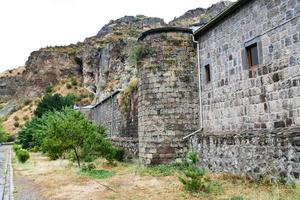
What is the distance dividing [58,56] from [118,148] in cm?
5505

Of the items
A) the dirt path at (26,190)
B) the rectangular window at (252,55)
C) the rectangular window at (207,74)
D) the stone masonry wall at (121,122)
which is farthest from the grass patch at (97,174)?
the rectangular window at (252,55)

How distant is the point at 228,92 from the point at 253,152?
269 centimetres

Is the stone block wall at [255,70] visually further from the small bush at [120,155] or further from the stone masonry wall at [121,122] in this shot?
the small bush at [120,155]

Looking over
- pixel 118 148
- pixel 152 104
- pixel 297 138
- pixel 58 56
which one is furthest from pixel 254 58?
pixel 58 56

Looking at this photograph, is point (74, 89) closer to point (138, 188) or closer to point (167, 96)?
point (167, 96)

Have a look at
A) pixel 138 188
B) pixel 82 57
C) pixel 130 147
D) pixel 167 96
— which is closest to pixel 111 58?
pixel 82 57

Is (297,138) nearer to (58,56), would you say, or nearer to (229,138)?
(229,138)

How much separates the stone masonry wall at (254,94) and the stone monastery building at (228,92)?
26 mm

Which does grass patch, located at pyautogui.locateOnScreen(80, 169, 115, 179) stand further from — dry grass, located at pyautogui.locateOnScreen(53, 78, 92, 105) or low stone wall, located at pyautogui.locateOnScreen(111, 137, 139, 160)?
dry grass, located at pyautogui.locateOnScreen(53, 78, 92, 105)

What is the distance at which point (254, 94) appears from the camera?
10.5 meters

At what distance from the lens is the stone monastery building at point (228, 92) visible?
9102 millimetres

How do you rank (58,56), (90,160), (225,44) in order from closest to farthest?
(225,44) → (90,160) → (58,56)

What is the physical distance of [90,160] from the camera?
713 inches

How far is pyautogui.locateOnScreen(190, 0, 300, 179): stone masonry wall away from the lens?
8.91 m
